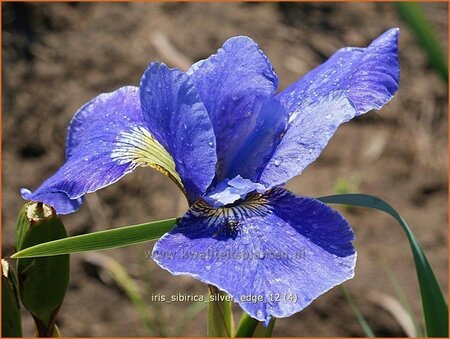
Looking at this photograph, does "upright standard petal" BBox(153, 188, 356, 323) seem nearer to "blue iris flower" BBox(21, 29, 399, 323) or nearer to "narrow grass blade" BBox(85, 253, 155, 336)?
"blue iris flower" BBox(21, 29, 399, 323)

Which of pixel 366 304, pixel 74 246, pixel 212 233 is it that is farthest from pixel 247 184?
pixel 366 304

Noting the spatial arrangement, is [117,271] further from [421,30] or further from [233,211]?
[421,30]

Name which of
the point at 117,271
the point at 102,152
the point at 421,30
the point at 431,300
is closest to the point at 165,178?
the point at 117,271

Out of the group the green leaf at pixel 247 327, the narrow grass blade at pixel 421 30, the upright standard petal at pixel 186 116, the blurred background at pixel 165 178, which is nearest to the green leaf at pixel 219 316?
the green leaf at pixel 247 327

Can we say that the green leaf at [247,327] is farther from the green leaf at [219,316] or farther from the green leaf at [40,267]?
the green leaf at [40,267]

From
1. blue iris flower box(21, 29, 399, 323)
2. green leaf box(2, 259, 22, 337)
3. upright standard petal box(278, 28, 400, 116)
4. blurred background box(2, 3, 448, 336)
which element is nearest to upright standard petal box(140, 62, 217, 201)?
blue iris flower box(21, 29, 399, 323)

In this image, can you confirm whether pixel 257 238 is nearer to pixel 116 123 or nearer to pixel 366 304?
pixel 116 123
